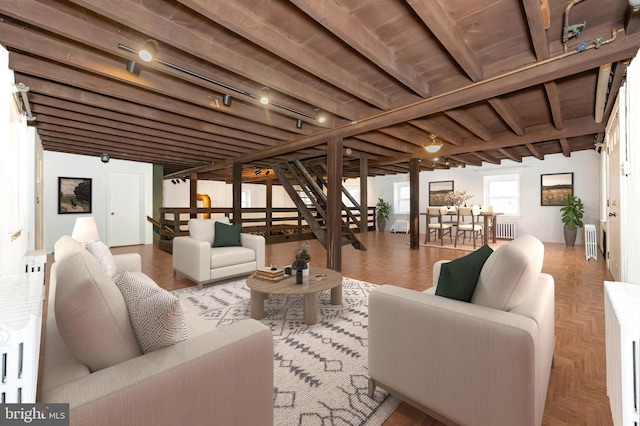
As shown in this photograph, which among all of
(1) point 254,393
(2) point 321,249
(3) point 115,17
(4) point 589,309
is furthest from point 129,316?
(2) point 321,249

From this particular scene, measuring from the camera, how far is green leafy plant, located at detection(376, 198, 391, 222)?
11336 mm

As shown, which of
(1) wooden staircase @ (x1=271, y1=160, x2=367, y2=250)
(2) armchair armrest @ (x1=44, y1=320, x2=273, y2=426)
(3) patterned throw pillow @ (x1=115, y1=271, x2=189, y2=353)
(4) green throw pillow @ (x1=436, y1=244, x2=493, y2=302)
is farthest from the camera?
(1) wooden staircase @ (x1=271, y1=160, x2=367, y2=250)

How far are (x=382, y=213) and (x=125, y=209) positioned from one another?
28.2 feet

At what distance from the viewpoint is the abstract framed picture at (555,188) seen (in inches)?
297

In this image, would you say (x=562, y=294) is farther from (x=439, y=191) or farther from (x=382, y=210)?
(x=382, y=210)

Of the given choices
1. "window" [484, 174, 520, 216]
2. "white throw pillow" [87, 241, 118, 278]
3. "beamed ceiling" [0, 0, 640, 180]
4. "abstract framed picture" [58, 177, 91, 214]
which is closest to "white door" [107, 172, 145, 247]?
"abstract framed picture" [58, 177, 91, 214]

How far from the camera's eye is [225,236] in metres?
4.25

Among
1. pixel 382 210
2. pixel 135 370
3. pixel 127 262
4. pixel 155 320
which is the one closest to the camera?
pixel 135 370

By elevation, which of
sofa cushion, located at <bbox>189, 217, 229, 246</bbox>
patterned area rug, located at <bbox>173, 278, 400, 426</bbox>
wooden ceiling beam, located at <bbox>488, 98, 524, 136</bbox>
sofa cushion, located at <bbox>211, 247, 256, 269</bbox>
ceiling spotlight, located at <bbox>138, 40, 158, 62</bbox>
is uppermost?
wooden ceiling beam, located at <bbox>488, 98, 524, 136</bbox>

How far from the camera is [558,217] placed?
773cm

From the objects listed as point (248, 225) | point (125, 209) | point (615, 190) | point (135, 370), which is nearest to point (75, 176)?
point (125, 209)

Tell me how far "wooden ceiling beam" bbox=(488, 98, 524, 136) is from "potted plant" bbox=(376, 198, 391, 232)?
6.46 metres

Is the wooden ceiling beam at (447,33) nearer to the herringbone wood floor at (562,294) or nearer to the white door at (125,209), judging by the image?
the herringbone wood floor at (562,294)

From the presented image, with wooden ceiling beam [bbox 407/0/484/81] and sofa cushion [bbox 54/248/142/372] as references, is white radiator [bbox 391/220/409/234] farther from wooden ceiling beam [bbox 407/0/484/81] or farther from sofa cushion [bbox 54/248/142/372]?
sofa cushion [bbox 54/248/142/372]
